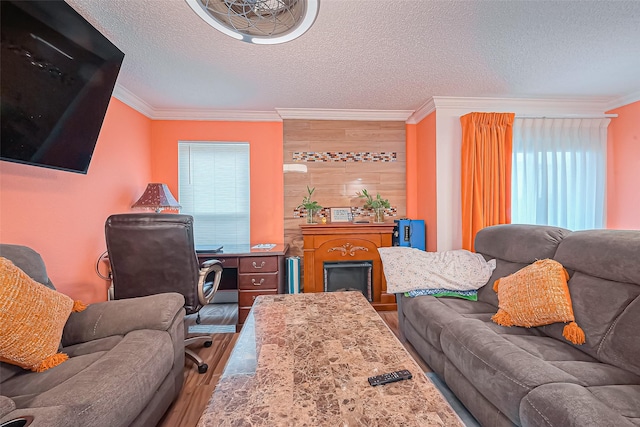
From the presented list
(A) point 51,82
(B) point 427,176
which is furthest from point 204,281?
(B) point 427,176

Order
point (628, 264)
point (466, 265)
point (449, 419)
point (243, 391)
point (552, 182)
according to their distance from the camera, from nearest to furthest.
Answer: point (449, 419), point (243, 391), point (628, 264), point (466, 265), point (552, 182)

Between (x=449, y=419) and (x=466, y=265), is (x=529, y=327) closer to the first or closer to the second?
(x=466, y=265)

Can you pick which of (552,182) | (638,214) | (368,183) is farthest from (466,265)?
(638,214)

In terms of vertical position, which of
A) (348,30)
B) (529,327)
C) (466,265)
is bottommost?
(529,327)

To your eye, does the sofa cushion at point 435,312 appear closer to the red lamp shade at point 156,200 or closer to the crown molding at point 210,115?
the red lamp shade at point 156,200

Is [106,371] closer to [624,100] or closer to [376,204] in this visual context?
[376,204]

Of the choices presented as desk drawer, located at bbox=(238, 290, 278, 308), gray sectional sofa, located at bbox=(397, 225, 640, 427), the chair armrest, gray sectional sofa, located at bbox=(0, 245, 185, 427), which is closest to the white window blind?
desk drawer, located at bbox=(238, 290, 278, 308)

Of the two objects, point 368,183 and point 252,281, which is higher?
point 368,183

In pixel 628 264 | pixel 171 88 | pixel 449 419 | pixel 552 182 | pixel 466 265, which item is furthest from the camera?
pixel 552 182

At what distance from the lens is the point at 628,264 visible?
1347 millimetres

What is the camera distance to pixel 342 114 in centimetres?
337

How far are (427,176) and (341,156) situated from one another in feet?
3.57

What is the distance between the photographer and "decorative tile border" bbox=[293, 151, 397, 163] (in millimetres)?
3439

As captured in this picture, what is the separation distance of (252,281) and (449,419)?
7.15ft
